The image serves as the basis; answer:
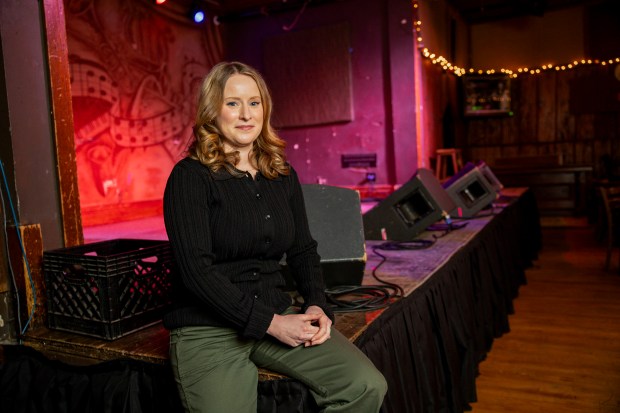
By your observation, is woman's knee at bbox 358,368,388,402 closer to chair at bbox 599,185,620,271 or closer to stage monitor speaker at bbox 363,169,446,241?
stage monitor speaker at bbox 363,169,446,241

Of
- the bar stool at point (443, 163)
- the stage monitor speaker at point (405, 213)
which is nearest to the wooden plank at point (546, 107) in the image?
the bar stool at point (443, 163)

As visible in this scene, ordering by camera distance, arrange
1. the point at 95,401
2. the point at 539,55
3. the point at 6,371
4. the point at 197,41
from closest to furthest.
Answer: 1. the point at 95,401
2. the point at 6,371
3. the point at 197,41
4. the point at 539,55

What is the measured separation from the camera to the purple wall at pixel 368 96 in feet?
20.9

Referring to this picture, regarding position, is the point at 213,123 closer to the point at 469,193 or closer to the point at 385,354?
the point at 385,354

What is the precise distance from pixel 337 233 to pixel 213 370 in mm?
983

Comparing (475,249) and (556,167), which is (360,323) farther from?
(556,167)

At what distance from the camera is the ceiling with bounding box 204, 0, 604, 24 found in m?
6.89

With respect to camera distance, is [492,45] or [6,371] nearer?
[6,371]

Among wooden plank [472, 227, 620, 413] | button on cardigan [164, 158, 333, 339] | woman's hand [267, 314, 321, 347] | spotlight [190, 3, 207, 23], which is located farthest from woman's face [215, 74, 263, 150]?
spotlight [190, 3, 207, 23]

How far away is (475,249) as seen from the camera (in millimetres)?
3271

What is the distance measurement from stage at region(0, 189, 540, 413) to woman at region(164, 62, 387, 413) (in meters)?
0.10

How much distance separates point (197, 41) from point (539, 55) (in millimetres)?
6079

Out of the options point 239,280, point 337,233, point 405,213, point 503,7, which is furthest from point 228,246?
point 503,7

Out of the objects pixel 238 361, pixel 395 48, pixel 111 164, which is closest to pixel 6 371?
pixel 238 361
